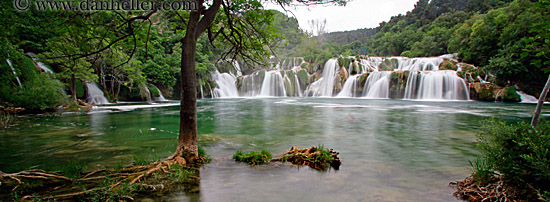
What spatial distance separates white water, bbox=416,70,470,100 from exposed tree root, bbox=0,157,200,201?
32.0 metres

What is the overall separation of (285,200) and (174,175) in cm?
183

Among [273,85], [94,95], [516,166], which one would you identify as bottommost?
[516,166]

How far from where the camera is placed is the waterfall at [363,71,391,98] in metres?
32.9

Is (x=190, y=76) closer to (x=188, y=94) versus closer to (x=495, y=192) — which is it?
(x=188, y=94)

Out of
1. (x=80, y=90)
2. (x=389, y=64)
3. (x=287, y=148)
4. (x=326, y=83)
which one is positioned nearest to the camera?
(x=287, y=148)

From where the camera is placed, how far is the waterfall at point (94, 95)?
22.6m

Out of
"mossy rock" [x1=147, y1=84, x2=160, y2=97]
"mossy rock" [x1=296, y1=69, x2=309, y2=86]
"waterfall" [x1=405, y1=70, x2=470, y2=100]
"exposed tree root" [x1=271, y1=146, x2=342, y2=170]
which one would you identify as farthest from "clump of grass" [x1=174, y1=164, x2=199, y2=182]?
"mossy rock" [x1=296, y1=69, x2=309, y2=86]

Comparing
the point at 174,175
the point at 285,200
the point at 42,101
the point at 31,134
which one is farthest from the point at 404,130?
the point at 42,101

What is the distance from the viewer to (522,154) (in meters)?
2.94

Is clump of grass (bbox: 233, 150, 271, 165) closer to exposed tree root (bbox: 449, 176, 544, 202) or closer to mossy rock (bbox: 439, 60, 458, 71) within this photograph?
exposed tree root (bbox: 449, 176, 544, 202)

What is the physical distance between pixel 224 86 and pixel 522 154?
38.9 meters

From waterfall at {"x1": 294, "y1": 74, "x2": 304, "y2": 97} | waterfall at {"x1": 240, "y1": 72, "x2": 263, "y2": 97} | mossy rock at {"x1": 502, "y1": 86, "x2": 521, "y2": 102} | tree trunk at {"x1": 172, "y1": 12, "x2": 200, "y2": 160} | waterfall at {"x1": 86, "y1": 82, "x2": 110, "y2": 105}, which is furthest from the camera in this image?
waterfall at {"x1": 294, "y1": 74, "x2": 304, "y2": 97}

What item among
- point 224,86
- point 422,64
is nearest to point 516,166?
point 224,86

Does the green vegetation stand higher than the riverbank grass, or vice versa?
the riverbank grass
